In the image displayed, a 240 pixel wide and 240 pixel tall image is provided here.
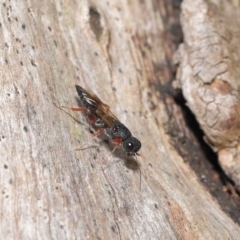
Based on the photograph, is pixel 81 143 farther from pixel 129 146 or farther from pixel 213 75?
pixel 213 75

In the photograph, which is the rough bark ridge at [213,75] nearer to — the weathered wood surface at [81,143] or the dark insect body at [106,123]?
the weathered wood surface at [81,143]

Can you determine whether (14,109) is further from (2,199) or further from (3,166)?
(2,199)

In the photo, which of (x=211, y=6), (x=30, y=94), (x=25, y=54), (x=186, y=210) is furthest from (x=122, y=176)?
(x=211, y=6)

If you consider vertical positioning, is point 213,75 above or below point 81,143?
above

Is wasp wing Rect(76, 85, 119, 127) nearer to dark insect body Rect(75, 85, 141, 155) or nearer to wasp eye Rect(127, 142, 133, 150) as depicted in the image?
dark insect body Rect(75, 85, 141, 155)

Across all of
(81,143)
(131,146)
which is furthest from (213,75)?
(81,143)
